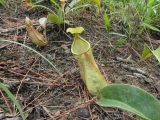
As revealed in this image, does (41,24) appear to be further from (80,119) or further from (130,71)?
(80,119)

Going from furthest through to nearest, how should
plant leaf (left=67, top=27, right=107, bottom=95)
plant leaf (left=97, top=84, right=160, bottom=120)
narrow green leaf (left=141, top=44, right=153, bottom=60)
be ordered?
narrow green leaf (left=141, top=44, right=153, bottom=60)
plant leaf (left=67, top=27, right=107, bottom=95)
plant leaf (left=97, top=84, right=160, bottom=120)

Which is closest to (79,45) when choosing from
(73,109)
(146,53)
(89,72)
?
(89,72)

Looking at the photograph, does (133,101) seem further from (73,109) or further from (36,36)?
(36,36)

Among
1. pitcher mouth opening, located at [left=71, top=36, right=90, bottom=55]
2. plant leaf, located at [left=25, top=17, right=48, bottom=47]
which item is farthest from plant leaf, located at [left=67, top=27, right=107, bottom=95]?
plant leaf, located at [left=25, top=17, right=48, bottom=47]

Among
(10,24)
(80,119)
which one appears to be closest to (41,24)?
(10,24)

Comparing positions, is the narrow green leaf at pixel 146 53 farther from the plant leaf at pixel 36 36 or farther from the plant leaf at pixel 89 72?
the plant leaf at pixel 36 36

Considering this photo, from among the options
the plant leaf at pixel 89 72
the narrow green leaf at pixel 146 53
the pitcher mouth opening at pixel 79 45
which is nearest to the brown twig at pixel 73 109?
the plant leaf at pixel 89 72

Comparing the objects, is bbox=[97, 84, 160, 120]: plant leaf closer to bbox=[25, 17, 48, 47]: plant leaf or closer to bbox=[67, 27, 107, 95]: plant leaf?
bbox=[67, 27, 107, 95]: plant leaf

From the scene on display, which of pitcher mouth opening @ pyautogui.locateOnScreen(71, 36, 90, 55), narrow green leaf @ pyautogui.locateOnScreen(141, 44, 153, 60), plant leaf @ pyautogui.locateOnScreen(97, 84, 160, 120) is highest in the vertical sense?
pitcher mouth opening @ pyautogui.locateOnScreen(71, 36, 90, 55)
